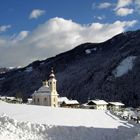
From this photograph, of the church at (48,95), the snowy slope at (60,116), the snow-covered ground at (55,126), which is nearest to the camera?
the snow-covered ground at (55,126)

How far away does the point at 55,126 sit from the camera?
1957 inches

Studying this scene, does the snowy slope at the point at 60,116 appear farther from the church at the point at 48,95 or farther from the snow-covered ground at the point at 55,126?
the church at the point at 48,95

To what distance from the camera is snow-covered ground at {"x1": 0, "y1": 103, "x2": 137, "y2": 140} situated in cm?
4747

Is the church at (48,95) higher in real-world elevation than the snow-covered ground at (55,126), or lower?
higher

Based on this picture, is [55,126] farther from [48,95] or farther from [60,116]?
[48,95]

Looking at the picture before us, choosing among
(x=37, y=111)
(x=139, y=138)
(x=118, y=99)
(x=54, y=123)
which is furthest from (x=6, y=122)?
(x=118, y=99)

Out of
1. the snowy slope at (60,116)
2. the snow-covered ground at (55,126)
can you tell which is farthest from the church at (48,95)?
the snow-covered ground at (55,126)

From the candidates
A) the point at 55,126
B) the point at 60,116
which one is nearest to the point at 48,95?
the point at 60,116

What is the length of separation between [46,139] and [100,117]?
15296mm

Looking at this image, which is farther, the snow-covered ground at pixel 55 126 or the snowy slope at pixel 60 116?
the snowy slope at pixel 60 116

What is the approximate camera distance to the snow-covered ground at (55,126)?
47469mm

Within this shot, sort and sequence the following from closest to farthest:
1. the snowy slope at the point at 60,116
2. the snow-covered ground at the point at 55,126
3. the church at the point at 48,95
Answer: the snow-covered ground at the point at 55,126 → the snowy slope at the point at 60,116 → the church at the point at 48,95

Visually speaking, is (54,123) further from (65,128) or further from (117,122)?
(117,122)

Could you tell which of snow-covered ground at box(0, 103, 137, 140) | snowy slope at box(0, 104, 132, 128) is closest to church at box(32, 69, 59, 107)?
snowy slope at box(0, 104, 132, 128)
